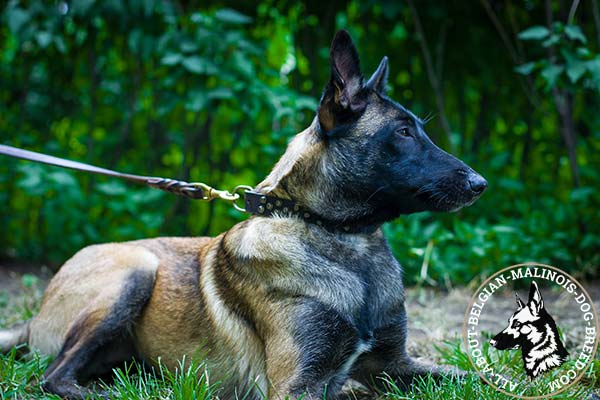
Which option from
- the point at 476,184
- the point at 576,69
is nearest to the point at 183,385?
the point at 476,184

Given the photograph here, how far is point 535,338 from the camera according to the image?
8.95 ft

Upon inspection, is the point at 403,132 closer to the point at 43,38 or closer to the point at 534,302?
the point at 534,302

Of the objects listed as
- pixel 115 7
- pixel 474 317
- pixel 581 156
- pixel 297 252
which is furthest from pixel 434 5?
pixel 297 252

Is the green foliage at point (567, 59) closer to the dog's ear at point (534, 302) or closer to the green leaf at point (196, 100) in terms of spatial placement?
the dog's ear at point (534, 302)

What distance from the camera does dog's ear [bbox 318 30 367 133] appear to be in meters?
2.51

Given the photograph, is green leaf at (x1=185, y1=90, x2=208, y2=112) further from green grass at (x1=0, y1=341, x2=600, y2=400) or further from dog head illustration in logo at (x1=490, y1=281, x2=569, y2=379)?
dog head illustration in logo at (x1=490, y1=281, x2=569, y2=379)

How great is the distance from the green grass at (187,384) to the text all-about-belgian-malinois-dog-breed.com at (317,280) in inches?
3.0

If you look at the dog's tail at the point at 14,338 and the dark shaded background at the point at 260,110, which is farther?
the dark shaded background at the point at 260,110

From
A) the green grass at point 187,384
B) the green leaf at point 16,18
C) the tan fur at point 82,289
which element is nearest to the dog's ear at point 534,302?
the green grass at point 187,384

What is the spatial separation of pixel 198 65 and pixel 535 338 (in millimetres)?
3091

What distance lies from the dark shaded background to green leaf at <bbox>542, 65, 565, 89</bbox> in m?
0.23

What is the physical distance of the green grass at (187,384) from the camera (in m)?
2.34

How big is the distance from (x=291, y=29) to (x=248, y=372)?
4.14 meters

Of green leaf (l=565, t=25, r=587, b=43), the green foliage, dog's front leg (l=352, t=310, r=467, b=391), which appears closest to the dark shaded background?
the green foliage
